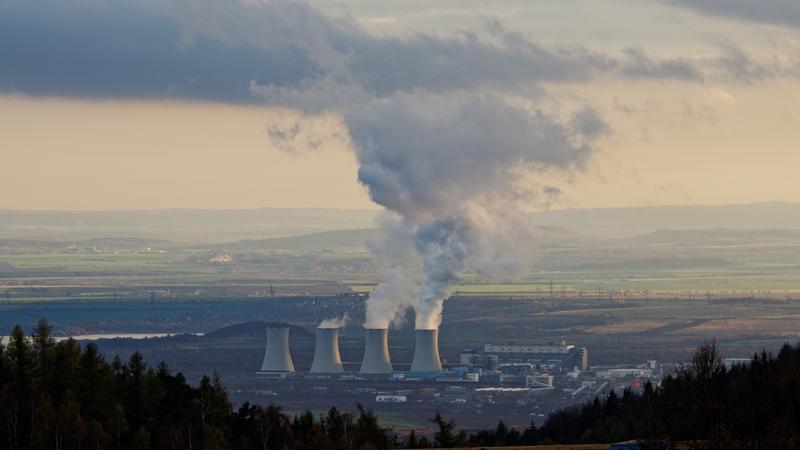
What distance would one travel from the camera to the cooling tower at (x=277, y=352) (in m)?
151

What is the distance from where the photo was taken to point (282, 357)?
159375 millimetres

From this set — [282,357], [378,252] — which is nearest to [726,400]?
[378,252]

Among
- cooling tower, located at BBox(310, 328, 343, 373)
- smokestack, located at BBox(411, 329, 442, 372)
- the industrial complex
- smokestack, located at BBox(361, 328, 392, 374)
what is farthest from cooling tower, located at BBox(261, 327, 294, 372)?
smokestack, located at BBox(411, 329, 442, 372)

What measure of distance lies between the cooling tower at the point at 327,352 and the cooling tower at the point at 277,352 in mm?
2792

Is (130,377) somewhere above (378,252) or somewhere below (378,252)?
below

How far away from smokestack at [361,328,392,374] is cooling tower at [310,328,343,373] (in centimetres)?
277

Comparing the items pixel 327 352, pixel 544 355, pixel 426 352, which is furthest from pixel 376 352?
pixel 544 355

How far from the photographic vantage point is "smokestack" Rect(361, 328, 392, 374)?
139250 mm

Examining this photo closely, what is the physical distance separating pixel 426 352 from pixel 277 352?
16.6m

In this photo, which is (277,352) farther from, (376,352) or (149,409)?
(149,409)

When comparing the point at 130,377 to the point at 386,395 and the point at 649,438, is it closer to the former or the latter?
the point at 649,438

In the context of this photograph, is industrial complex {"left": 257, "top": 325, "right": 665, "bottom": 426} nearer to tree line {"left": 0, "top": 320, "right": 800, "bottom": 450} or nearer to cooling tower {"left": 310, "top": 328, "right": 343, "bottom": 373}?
cooling tower {"left": 310, "top": 328, "right": 343, "bottom": 373}

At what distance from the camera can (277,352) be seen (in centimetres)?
15712

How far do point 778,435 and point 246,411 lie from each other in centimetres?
2560
